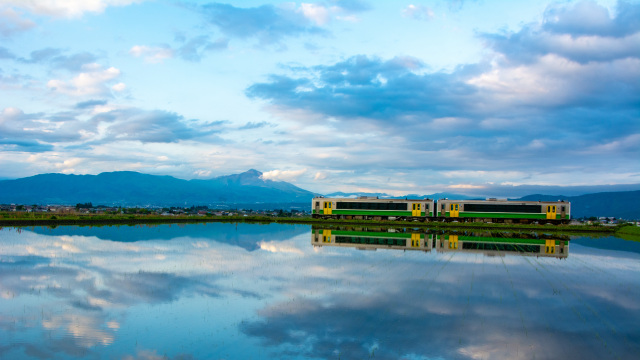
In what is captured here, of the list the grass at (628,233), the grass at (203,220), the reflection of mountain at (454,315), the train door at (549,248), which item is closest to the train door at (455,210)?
the grass at (203,220)

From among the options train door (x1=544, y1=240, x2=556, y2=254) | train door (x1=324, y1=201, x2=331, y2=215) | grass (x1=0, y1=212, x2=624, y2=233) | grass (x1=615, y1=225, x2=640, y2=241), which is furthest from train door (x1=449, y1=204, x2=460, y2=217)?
train door (x1=544, y1=240, x2=556, y2=254)

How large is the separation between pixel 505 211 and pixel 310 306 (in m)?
58.7

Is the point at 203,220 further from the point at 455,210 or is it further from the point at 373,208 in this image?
the point at 455,210

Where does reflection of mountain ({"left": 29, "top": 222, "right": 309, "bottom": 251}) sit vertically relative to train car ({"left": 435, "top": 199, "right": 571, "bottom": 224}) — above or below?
below

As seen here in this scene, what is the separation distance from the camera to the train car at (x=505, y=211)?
64.5 m

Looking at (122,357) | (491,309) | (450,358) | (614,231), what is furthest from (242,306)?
(614,231)

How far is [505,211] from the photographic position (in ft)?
217

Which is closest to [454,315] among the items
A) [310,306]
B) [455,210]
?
[310,306]

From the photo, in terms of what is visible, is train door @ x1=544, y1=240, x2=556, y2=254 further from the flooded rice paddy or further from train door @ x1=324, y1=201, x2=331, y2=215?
train door @ x1=324, y1=201, x2=331, y2=215

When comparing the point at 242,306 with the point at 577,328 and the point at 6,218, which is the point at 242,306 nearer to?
the point at 577,328

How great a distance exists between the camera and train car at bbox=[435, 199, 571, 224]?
64500 millimetres

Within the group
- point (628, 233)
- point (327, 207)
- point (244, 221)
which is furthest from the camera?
point (327, 207)

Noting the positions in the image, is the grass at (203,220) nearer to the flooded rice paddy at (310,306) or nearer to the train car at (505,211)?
the train car at (505,211)

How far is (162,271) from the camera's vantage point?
2155 cm
